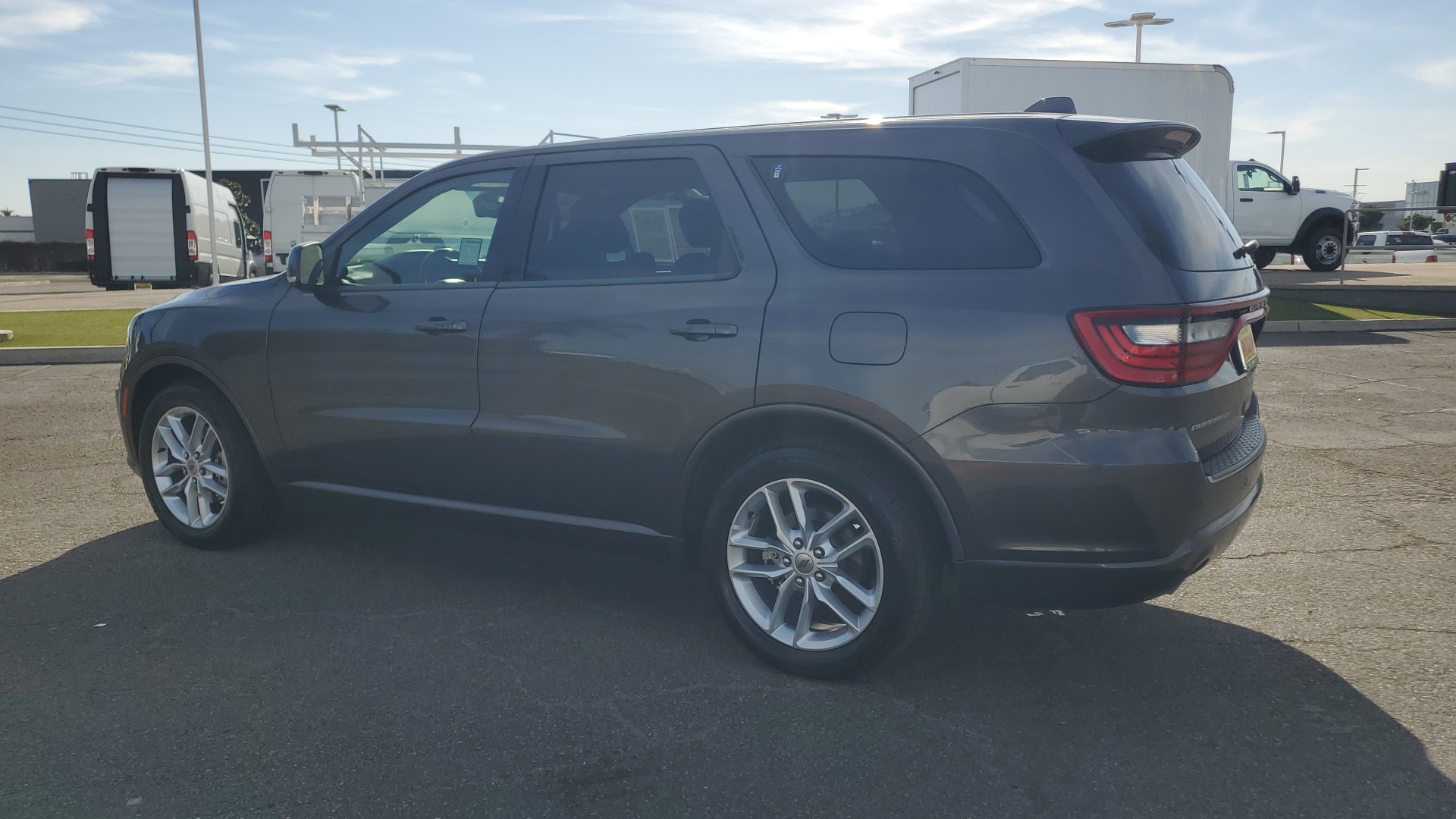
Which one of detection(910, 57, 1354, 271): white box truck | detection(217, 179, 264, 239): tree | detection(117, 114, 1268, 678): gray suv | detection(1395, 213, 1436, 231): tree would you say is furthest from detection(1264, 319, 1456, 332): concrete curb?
detection(1395, 213, 1436, 231): tree

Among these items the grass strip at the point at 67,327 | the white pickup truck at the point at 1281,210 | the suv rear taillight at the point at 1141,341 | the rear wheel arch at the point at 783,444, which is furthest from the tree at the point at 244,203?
the suv rear taillight at the point at 1141,341

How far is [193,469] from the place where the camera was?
17.0 feet

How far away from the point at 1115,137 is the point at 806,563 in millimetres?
1595

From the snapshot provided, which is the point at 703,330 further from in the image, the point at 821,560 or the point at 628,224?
the point at 821,560

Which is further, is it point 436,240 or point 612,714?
point 436,240

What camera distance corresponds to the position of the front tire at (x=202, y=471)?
5047 millimetres

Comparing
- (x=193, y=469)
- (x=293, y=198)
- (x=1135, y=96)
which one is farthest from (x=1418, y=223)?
(x=193, y=469)

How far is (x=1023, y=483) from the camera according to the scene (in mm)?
3248

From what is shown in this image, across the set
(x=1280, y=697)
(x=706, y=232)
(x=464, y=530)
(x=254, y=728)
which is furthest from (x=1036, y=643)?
(x=254, y=728)

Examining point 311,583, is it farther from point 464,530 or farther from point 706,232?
point 706,232

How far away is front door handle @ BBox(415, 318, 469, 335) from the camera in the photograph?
4301 millimetres

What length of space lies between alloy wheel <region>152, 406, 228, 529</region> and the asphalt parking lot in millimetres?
214

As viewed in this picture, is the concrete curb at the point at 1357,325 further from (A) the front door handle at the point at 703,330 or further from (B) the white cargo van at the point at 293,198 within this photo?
(B) the white cargo van at the point at 293,198

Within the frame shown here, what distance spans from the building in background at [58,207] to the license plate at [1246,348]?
210 ft
